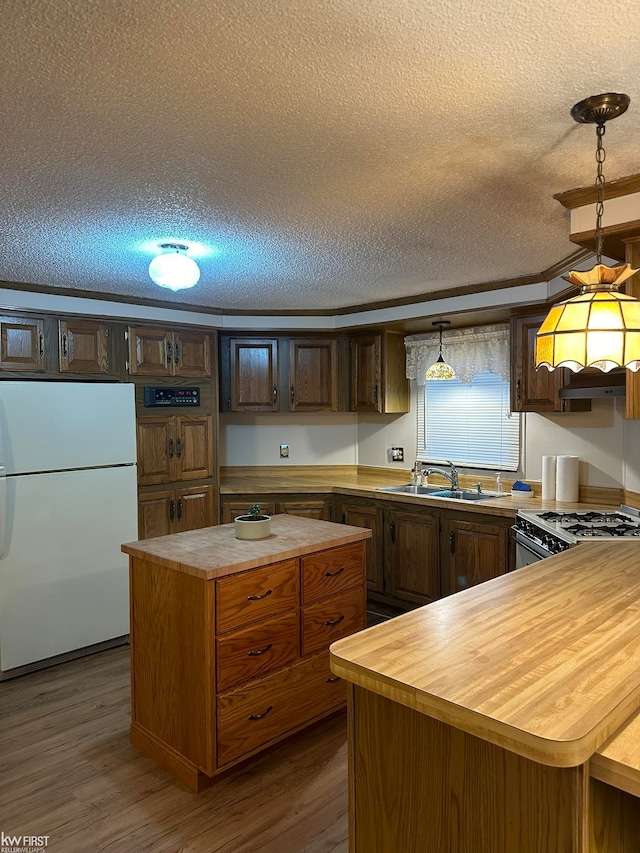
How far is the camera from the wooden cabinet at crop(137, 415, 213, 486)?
4141 millimetres

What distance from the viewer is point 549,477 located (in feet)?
12.8

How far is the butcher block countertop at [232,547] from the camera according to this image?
2361 mm

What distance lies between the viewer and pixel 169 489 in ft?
14.1

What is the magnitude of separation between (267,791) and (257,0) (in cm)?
259

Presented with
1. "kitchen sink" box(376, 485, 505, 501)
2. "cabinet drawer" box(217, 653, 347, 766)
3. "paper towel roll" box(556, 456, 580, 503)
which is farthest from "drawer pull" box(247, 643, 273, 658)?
"paper towel roll" box(556, 456, 580, 503)

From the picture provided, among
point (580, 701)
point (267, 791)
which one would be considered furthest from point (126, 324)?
point (580, 701)

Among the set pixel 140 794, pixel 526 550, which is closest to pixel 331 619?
pixel 140 794

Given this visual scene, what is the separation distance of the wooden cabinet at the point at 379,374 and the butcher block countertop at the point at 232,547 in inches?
76.0

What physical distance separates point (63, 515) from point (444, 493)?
8.55 ft

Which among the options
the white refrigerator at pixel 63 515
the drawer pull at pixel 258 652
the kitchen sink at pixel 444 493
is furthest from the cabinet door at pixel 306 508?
the drawer pull at pixel 258 652

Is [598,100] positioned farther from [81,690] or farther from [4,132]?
[81,690]

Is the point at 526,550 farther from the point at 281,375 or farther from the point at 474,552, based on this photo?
the point at 281,375

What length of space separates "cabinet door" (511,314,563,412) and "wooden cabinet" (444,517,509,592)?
802 millimetres

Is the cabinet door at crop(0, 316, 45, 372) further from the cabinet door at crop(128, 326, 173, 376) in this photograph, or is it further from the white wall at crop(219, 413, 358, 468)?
the white wall at crop(219, 413, 358, 468)
